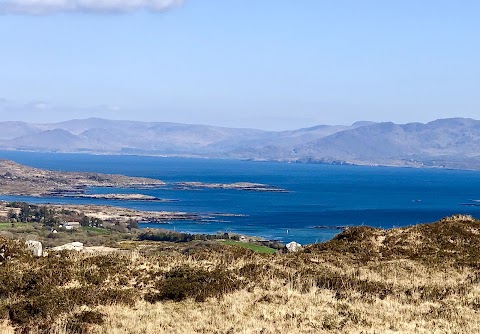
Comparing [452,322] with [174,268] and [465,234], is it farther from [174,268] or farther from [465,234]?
[465,234]

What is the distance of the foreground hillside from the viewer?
53.3 feet

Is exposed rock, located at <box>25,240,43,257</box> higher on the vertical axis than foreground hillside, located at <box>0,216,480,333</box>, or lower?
higher

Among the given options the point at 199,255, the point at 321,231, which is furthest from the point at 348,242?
the point at 321,231

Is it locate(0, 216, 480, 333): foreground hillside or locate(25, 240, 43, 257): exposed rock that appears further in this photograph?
locate(25, 240, 43, 257): exposed rock

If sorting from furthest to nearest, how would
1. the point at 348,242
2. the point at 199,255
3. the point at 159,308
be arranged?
1. the point at 348,242
2. the point at 199,255
3. the point at 159,308

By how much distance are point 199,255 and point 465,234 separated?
47.1ft

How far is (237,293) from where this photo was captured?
754 inches

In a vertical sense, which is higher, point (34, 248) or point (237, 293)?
point (34, 248)

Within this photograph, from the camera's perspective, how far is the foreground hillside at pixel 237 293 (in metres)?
16.2

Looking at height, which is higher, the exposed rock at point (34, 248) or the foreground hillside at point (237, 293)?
the exposed rock at point (34, 248)

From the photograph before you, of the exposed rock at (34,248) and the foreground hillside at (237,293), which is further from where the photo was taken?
the exposed rock at (34,248)

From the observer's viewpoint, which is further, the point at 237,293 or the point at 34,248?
the point at 34,248

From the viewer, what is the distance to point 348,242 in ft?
99.1

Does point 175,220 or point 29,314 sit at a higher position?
point 29,314
